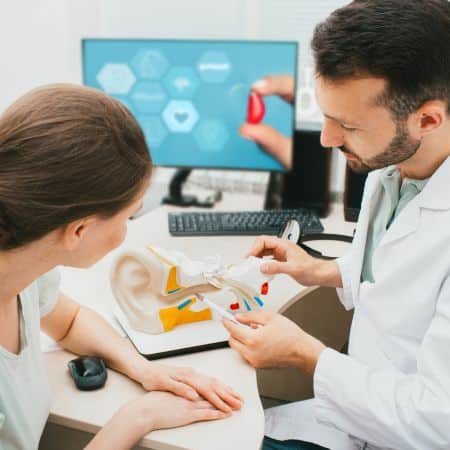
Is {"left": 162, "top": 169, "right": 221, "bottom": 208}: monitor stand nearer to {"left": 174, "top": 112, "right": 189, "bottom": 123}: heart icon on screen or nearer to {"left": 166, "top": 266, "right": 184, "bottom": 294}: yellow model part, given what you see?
{"left": 174, "top": 112, "right": 189, "bottom": 123}: heart icon on screen

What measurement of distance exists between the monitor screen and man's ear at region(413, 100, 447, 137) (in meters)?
0.84

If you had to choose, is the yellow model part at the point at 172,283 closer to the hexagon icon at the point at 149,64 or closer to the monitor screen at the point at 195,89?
the monitor screen at the point at 195,89

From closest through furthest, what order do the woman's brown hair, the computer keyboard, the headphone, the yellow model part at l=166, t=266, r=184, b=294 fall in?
1. the woman's brown hair
2. the yellow model part at l=166, t=266, r=184, b=294
3. the headphone
4. the computer keyboard

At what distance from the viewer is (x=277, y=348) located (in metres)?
1.03

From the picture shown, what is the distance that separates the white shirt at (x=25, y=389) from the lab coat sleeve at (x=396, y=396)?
483 millimetres

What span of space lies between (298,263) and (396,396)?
0.44m

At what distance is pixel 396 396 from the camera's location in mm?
919

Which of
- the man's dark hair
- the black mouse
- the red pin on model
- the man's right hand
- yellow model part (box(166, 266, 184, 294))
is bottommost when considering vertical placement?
the black mouse

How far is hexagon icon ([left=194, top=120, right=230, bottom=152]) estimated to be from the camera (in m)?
1.83

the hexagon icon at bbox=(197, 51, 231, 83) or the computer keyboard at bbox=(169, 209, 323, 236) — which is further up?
the hexagon icon at bbox=(197, 51, 231, 83)

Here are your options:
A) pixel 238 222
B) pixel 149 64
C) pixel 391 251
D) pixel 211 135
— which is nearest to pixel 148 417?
pixel 391 251

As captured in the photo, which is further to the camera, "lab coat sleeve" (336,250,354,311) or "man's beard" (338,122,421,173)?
"lab coat sleeve" (336,250,354,311)

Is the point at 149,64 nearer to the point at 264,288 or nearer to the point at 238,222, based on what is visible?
the point at 238,222

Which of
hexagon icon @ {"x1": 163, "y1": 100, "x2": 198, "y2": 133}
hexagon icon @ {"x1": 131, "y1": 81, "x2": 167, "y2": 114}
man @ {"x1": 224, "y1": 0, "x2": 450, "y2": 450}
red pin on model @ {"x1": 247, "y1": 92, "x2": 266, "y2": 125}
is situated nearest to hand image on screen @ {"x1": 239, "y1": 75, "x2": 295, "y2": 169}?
red pin on model @ {"x1": 247, "y1": 92, "x2": 266, "y2": 125}
